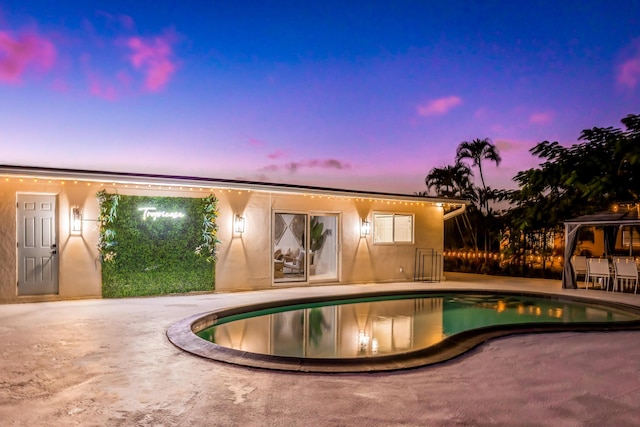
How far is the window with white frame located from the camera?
13484 mm

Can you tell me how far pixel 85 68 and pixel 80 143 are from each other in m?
3.75

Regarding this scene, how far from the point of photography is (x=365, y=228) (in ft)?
41.5

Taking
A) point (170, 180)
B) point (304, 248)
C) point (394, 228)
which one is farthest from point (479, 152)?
point (170, 180)

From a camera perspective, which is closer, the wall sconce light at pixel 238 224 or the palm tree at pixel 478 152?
the wall sconce light at pixel 238 224

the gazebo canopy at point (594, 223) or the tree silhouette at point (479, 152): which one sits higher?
the tree silhouette at point (479, 152)

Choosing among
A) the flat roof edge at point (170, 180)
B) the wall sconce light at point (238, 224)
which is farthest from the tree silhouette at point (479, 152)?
the wall sconce light at point (238, 224)

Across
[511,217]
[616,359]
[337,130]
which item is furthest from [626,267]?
[337,130]

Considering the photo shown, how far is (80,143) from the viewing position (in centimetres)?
1356

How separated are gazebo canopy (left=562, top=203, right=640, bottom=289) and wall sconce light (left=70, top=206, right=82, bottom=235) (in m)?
11.4

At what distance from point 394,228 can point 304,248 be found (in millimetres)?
2775

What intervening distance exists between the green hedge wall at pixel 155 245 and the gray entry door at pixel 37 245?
88cm

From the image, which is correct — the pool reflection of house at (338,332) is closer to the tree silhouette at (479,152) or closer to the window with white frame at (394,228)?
the window with white frame at (394,228)

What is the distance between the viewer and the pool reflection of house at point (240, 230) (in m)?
8.77

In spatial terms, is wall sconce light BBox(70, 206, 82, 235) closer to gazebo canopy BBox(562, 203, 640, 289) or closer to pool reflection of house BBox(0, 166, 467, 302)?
pool reflection of house BBox(0, 166, 467, 302)
